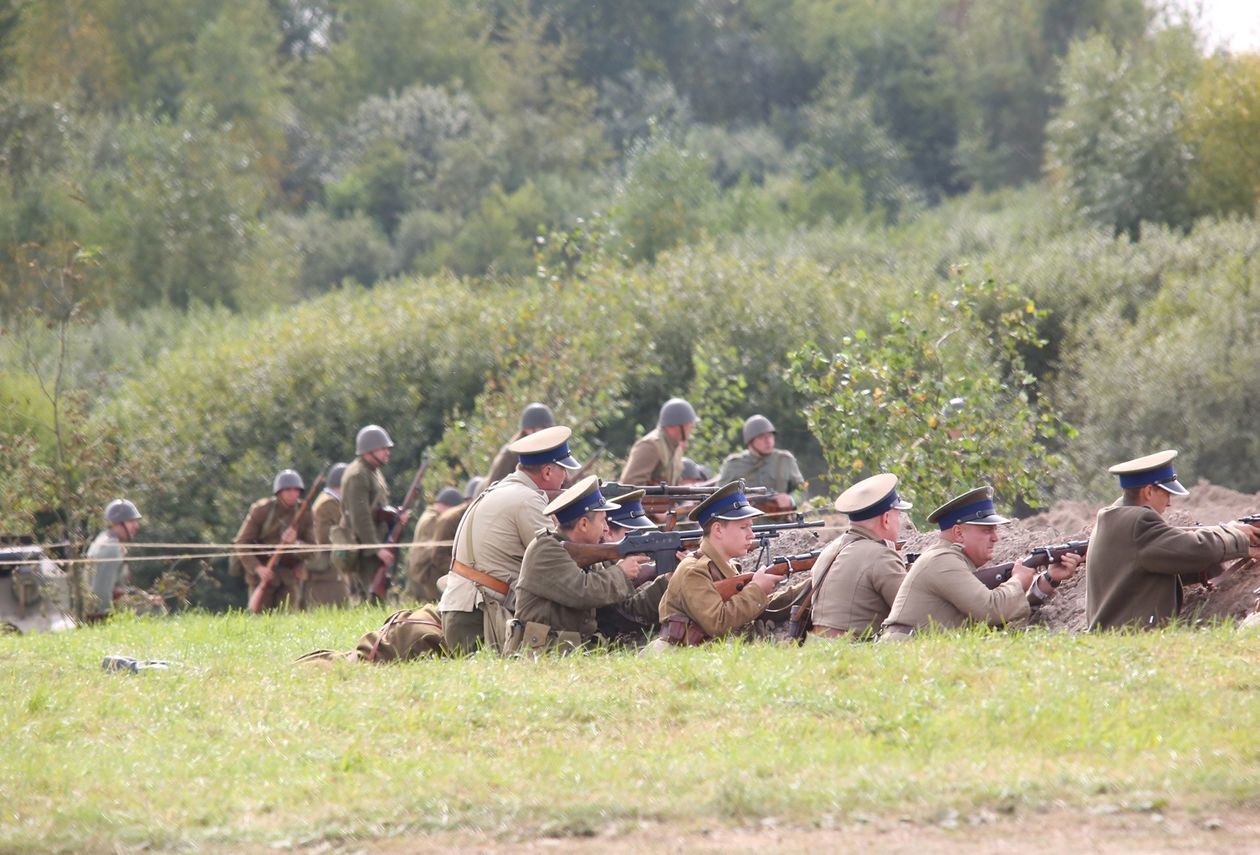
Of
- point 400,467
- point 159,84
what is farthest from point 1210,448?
Answer: point 159,84

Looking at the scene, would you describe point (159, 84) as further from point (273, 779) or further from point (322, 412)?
point (273, 779)

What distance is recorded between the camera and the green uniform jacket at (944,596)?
11430 millimetres

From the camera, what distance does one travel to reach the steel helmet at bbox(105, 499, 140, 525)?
22172 millimetres

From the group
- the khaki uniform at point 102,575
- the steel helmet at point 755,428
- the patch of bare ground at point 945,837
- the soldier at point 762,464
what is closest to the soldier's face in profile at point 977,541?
the patch of bare ground at point 945,837

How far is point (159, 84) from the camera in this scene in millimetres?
72125

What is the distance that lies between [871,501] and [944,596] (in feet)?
2.57

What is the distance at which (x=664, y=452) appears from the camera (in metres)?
19.1

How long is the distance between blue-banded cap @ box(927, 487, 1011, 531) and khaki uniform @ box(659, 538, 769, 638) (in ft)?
4.46

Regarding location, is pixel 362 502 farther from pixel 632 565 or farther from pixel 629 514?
pixel 632 565

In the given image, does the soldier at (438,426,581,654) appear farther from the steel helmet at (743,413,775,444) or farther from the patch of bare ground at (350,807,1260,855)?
the steel helmet at (743,413,775,444)

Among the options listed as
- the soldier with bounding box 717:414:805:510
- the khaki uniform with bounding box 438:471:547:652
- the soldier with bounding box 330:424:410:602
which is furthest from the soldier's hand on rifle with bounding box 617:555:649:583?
the soldier with bounding box 330:424:410:602

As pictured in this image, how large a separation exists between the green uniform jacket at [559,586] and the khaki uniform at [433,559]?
→ 24.8ft

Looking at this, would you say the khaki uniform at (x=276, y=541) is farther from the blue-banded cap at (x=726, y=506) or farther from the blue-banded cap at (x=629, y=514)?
the blue-banded cap at (x=726, y=506)

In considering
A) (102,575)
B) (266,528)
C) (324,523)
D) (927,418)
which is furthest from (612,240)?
(927,418)
